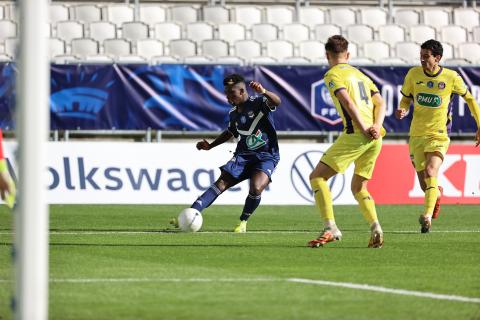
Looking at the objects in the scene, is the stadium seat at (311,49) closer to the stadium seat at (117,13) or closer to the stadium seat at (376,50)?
the stadium seat at (376,50)

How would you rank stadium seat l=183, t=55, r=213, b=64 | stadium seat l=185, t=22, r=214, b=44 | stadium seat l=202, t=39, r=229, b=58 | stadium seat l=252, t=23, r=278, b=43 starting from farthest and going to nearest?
1. stadium seat l=252, t=23, r=278, b=43
2. stadium seat l=185, t=22, r=214, b=44
3. stadium seat l=202, t=39, r=229, b=58
4. stadium seat l=183, t=55, r=213, b=64

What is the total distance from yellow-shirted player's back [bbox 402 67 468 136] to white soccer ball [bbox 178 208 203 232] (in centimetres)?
299

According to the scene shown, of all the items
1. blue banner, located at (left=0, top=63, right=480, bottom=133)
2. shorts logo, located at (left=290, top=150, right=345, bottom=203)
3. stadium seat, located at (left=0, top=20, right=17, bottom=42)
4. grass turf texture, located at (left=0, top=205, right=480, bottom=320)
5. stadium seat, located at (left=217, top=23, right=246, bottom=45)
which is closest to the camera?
grass turf texture, located at (left=0, top=205, right=480, bottom=320)

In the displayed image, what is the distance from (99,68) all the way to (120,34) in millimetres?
2462

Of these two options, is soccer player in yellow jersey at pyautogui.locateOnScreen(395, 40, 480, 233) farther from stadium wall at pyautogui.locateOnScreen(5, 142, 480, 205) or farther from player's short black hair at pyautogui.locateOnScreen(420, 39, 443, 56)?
stadium wall at pyautogui.locateOnScreen(5, 142, 480, 205)

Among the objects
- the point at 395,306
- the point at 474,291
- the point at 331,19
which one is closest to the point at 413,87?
the point at 474,291

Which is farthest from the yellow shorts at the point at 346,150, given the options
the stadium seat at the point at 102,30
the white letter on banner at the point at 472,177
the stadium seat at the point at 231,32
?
the stadium seat at the point at 231,32

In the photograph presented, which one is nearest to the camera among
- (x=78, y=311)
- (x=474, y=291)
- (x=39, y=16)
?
(x=39, y=16)

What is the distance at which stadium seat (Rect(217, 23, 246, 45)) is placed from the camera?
25844 millimetres

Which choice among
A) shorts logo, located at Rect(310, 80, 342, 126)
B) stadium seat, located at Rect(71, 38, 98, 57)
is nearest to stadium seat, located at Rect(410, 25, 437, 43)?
shorts logo, located at Rect(310, 80, 342, 126)

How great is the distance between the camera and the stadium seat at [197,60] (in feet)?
77.4

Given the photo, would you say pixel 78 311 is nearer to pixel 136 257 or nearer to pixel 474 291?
pixel 474 291

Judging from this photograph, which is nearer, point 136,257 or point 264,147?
point 136,257

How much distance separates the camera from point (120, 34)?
25297 mm
